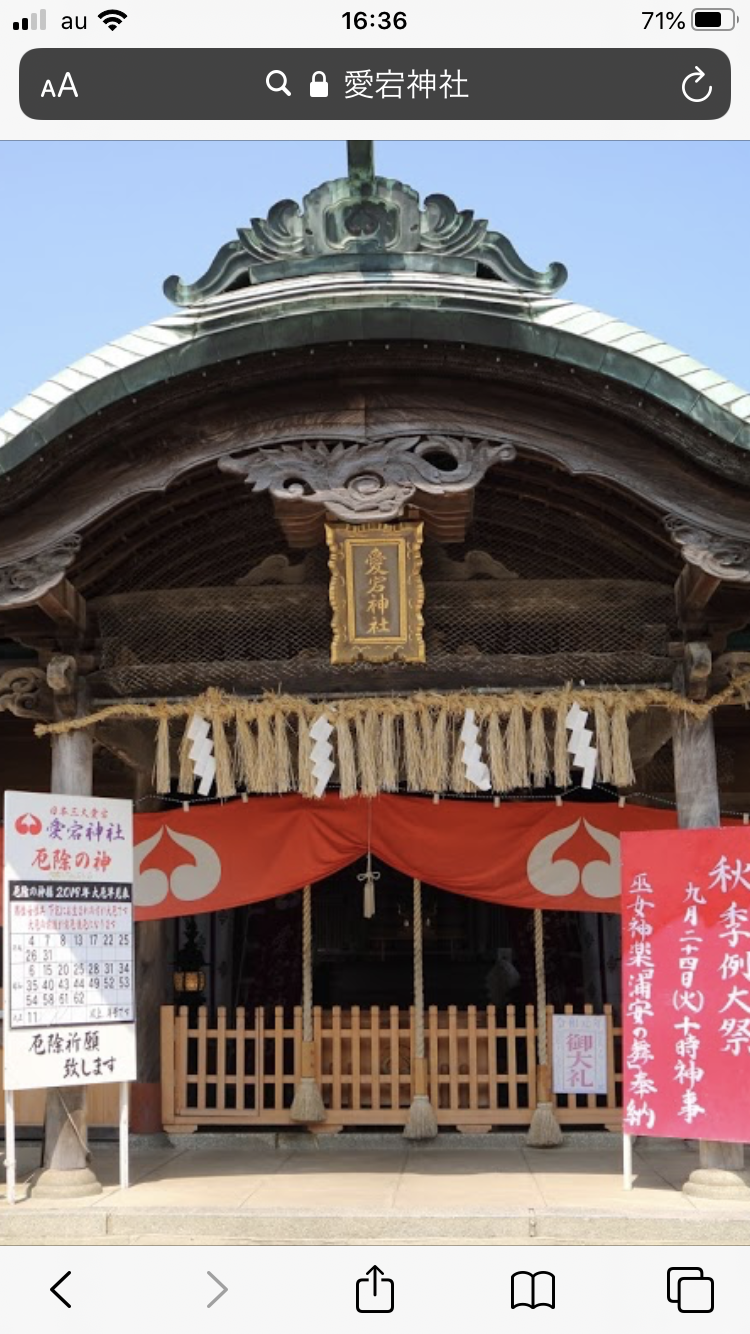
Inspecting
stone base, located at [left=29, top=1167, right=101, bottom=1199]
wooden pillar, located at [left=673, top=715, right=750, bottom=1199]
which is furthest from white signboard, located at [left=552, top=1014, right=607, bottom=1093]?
stone base, located at [left=29, top=1167, right=101, bottom=1199]

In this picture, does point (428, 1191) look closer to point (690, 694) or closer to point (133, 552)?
point (690, 694)

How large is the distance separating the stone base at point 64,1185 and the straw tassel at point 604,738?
4.16m

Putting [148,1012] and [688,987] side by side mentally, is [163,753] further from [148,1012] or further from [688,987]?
[688,987]

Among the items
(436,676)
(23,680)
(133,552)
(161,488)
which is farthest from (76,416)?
(436,676)

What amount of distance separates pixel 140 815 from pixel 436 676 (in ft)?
9.91

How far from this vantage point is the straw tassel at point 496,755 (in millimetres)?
9227

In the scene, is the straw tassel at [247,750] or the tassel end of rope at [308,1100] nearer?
the straw tassel at [247,750]

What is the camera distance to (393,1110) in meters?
11.0

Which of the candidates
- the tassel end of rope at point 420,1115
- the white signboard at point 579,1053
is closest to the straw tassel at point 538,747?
the white signboard at point 579,1053

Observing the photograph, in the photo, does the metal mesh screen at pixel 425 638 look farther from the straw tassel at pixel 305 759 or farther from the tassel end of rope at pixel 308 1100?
the tassel end of rope at pixel 308 1100

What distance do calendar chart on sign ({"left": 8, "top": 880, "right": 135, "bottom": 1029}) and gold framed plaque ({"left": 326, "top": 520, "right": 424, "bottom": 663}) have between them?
218cm

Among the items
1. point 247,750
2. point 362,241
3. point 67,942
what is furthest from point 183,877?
point 362,241

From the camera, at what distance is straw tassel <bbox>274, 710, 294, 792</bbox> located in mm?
9328
